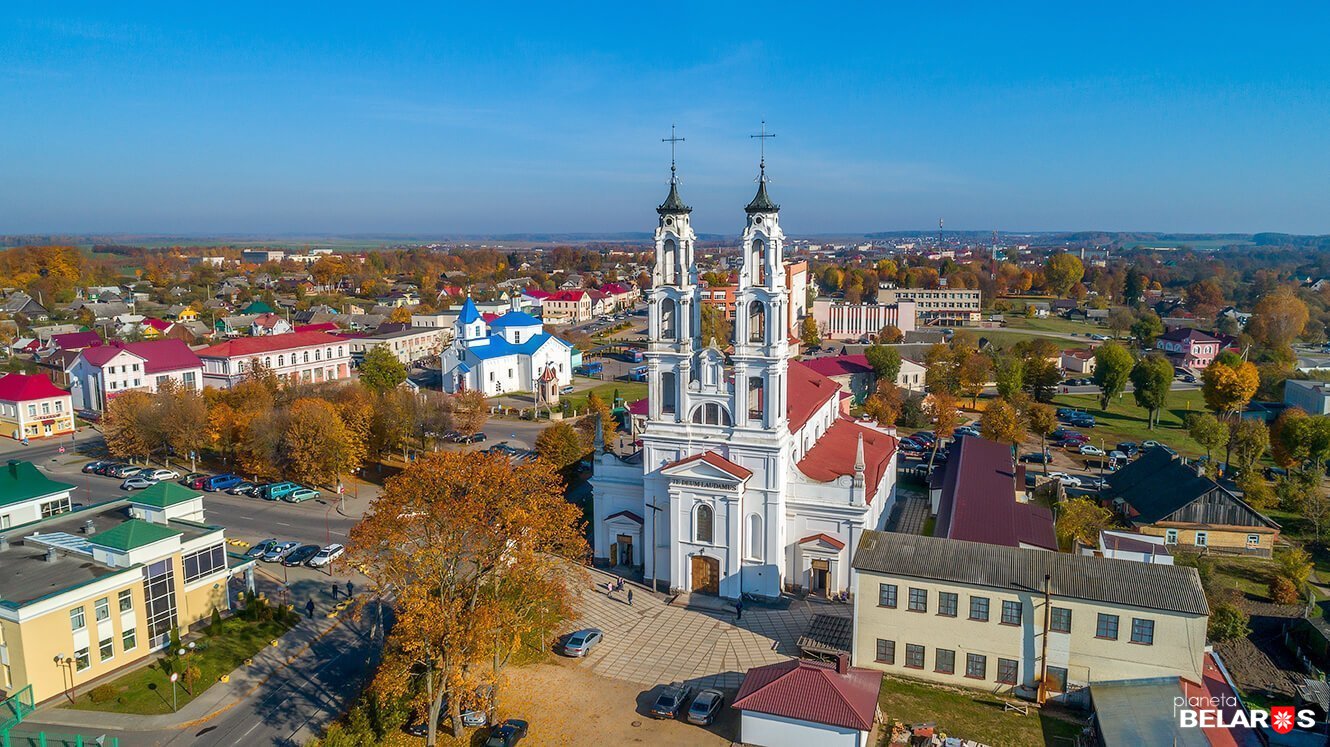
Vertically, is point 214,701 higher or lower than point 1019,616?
lower

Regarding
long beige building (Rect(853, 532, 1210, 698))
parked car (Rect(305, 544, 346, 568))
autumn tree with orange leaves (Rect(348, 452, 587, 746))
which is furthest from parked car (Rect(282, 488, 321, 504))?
long beige building (Rect(853, 532, 1210, 698))

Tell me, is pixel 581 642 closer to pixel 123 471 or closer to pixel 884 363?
pixel 123 471

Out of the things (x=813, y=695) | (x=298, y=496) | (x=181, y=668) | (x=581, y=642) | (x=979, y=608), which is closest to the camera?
(x=813, y=695)

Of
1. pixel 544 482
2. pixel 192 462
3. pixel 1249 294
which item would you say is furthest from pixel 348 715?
pixel 1249 294

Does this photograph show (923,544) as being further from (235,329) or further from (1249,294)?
(1249,294)

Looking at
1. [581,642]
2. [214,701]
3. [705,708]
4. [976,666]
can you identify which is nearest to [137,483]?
[214,701]

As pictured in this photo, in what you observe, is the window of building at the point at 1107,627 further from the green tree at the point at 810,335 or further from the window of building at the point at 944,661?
the green tree at the point at 810,335
